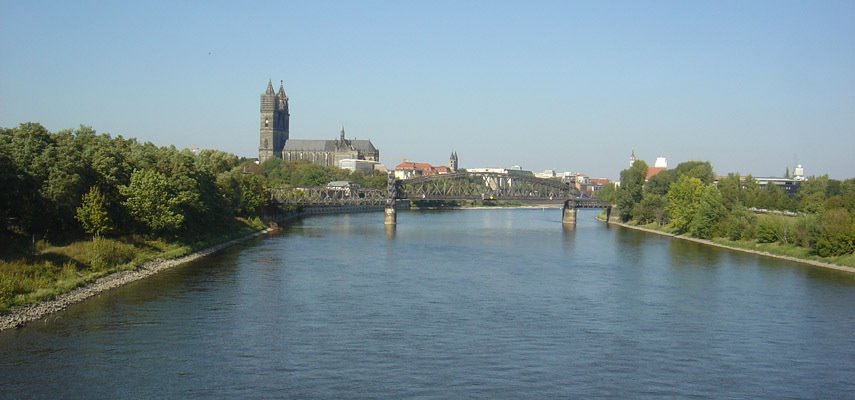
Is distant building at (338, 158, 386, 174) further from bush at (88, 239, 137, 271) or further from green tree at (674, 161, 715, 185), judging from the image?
bush at (88, 239, 137, 271)

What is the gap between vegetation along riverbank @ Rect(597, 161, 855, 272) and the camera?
3878cm

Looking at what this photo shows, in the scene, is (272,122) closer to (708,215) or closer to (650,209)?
(650,209)

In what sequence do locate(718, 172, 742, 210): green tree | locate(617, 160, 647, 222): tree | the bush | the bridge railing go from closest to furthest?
the bush < locate(718, 172, 742, 210): green tree < the bridge railing < locate(617, 160, 647, 222): tree

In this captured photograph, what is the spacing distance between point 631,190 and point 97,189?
52.4 m

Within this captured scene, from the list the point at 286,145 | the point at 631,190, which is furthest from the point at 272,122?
the point at 631,190

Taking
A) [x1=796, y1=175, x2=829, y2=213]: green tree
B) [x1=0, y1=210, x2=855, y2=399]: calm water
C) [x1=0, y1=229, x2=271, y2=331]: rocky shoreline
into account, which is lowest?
[x1=0, y1=210, x2=855, y2=399]: calm water

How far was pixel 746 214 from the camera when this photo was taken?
5044 centimetres

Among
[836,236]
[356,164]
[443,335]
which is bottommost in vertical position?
[443,335]

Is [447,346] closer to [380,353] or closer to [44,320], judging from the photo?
[380,353]

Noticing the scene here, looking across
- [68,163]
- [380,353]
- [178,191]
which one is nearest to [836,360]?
[380,353]

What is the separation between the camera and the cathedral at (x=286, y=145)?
14650 cm

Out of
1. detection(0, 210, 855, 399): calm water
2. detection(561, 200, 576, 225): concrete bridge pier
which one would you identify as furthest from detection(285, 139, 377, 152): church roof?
detection(0, 210, 855, 399): calm water

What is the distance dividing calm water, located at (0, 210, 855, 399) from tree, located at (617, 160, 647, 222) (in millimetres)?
38442

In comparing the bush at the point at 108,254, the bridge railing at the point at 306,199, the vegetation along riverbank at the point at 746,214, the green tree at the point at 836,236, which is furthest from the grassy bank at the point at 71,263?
the bridge railing at the point at 306,199
